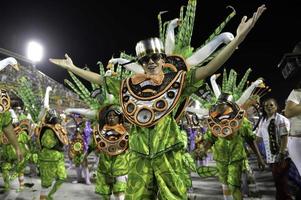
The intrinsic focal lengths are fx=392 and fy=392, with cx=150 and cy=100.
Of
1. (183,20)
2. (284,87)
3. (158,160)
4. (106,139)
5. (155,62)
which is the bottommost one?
(158,160)

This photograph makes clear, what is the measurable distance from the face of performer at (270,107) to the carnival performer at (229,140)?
742mm

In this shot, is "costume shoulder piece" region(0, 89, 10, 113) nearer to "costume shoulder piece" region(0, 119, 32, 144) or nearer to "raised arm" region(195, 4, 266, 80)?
"raised arm" region(195, 4, 266, 80)

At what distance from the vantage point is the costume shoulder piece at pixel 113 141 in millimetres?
6238

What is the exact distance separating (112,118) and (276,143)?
2535 mm

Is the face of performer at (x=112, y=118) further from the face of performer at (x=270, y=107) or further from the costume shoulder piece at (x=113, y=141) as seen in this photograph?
the face of performer at (x=270, y=107)

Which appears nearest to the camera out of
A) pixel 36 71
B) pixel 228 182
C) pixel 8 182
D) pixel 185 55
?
pixel 185 55

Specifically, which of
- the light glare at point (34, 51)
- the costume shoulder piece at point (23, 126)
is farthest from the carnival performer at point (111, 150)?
the light glare at point (34, 51)

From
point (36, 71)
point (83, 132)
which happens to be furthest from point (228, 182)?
point (36, 71)

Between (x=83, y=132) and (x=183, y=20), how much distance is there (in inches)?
350

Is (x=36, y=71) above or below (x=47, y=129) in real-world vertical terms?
above

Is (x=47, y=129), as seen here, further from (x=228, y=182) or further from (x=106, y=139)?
(x=228, y=182)

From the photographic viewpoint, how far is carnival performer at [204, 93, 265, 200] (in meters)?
6.35

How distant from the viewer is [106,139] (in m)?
6.25

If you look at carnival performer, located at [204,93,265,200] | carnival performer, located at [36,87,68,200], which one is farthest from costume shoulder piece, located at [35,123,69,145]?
carnival performer, located at [204,93,265,200]
